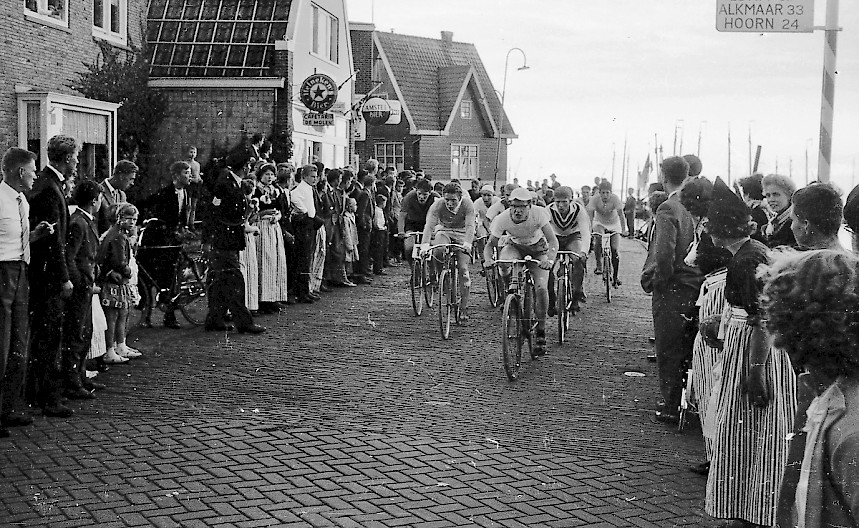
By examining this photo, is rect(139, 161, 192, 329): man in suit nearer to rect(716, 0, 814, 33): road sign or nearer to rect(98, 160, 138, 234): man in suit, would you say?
rect(98, 160, 138, 234): man in suit

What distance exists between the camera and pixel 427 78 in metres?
54.8

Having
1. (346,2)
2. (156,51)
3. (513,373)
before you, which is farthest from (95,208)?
(346,2)

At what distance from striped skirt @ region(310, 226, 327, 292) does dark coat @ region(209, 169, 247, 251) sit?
4.67 metres

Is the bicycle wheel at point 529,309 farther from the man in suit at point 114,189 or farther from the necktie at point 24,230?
the necktie at point 24,230

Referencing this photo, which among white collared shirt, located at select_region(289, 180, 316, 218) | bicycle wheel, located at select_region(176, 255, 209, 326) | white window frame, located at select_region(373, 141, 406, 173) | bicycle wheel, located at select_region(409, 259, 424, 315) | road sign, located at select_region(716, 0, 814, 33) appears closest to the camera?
road sign, located at select_region(716, 0, 814, 33)

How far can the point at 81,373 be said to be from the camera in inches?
363

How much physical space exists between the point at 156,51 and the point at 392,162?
2593cm

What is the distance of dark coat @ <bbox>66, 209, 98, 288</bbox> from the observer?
8.68 meters

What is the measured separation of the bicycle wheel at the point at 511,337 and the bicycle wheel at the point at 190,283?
4653mm

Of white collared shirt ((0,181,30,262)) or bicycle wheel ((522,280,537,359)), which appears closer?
white collared shirt ((0,181,30,262))

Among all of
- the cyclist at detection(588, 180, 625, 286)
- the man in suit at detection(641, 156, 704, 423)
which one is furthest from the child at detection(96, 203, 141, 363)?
the cyclist at detection(588, 180, 625, 286)

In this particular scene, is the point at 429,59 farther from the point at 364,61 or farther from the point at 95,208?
the point at 95,208

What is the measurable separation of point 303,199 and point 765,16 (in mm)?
8649

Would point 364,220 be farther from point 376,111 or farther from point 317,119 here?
point 376,111
